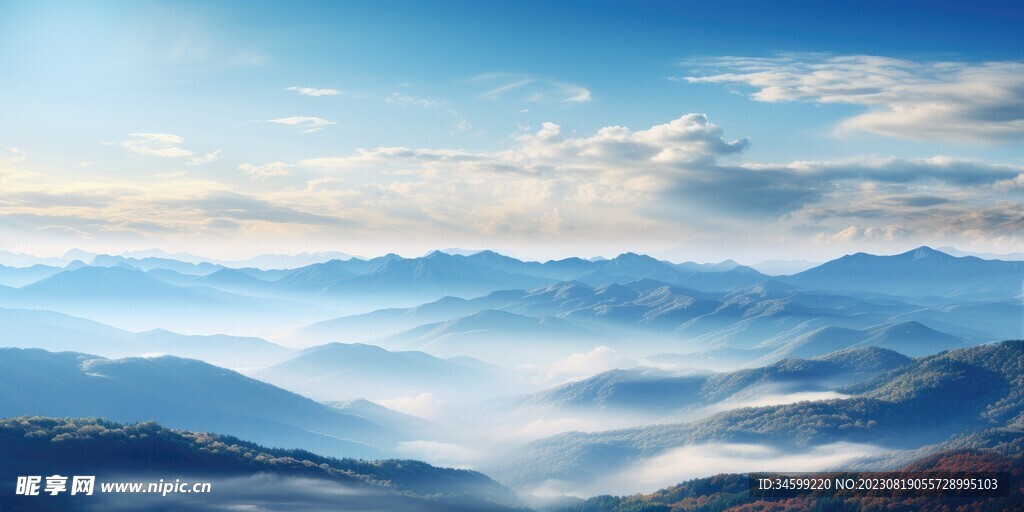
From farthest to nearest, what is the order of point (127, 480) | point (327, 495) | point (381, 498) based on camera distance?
point (381, 498)
point (327, 495)
point (127, 480)

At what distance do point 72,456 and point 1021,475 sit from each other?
241013 millimetres

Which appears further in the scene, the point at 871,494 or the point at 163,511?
the point at 871,494

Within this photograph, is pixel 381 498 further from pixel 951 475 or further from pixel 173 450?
pixel 951 475

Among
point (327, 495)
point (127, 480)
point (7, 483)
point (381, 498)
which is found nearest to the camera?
point (7, 483)

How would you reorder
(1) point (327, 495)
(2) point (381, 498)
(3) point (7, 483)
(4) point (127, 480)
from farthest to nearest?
(2) point (381, 498) → (1) point (327, 495) → (4) point (127, 480) → (3) point (7, 483)

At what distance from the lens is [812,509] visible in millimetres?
188625

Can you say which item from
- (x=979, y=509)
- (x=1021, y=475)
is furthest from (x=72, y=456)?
(x=1021, y=475)

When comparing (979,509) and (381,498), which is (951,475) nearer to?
(979,509)

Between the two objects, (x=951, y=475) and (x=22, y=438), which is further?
(x=951, y=475)

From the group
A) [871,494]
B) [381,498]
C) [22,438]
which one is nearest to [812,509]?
[871,494]

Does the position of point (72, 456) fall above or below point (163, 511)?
above

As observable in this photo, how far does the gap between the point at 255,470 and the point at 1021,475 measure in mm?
204185

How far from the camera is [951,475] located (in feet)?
637

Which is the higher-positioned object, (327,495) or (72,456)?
(72,456)
